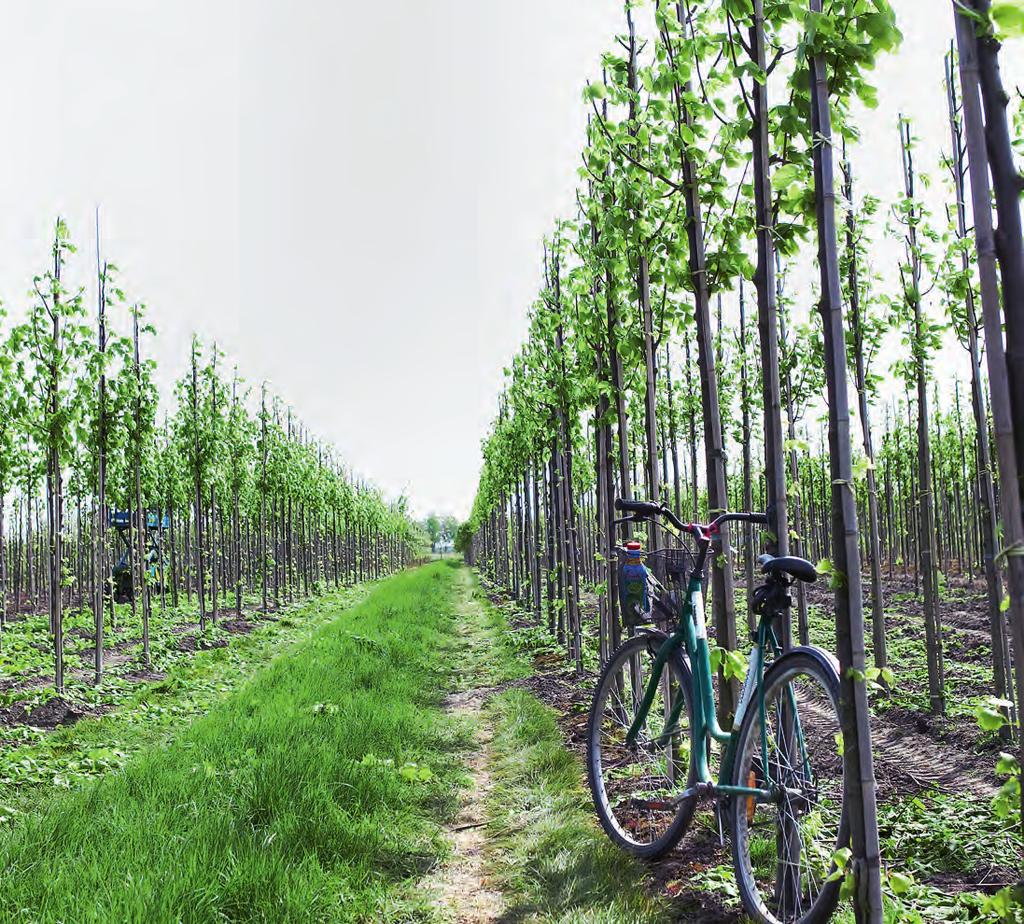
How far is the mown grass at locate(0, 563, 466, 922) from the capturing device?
2.95 m

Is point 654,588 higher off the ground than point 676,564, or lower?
lower

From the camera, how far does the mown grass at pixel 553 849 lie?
3.14 meters

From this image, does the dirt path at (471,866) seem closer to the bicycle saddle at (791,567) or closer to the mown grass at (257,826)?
the mown grass at (257,826)

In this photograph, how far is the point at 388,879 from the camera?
3.60 meters

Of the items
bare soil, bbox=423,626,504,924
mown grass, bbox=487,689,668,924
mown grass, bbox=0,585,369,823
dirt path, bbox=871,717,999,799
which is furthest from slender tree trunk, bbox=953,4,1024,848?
mown grass, bbox=0,585,369,823

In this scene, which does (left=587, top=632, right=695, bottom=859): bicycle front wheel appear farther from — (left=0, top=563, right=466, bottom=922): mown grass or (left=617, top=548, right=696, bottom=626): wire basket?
(left=0, top=563, right=466, bottom=922): mown grass

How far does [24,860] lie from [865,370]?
26.2 feet

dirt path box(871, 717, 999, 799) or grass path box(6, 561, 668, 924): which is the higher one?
grass path box(6, 561, 668, 924)

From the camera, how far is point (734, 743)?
306cm

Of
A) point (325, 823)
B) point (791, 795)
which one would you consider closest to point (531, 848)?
point (325, 823)

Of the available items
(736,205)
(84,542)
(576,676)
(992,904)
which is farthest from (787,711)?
(84,542)

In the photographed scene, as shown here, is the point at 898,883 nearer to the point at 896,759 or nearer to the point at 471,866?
the point at 471,866

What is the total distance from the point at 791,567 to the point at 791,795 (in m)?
0.89

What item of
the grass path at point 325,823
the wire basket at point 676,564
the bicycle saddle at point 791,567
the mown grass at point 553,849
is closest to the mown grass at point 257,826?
the grass path at point 325,823
